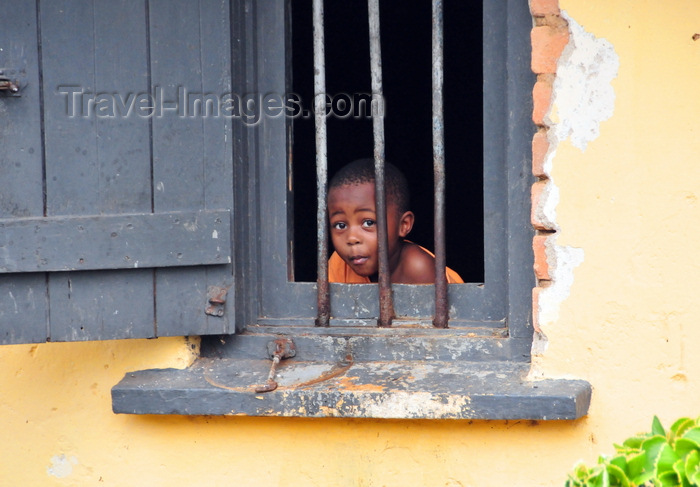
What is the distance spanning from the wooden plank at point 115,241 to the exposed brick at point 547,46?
3.05ft

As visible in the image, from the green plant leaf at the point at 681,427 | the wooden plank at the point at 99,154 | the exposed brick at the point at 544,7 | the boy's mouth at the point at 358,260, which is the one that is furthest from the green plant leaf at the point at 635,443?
the boy's mouth at the point at 358,260

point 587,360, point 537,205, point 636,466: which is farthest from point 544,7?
point 636,466

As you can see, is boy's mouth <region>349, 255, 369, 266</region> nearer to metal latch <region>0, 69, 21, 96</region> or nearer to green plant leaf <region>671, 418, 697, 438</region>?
metal latch <region>0, 69, 21, 96</region>

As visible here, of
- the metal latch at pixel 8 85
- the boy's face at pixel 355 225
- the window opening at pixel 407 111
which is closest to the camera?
the metal latch at pixel 8 85

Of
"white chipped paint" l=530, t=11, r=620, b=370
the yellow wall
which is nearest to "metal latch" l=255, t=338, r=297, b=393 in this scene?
the yellow wall

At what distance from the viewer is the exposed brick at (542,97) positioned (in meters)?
2.12

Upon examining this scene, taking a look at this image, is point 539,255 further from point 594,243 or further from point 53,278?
point 53,278

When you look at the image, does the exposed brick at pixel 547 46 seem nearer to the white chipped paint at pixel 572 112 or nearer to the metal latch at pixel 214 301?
the white chipped paint at pixel 572 112

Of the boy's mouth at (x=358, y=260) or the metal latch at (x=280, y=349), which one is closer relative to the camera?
the metal latch at (x=280, y=349)

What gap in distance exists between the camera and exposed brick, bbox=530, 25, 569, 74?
6.89 ft

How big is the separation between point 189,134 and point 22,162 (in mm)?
465

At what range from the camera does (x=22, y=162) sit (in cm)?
223

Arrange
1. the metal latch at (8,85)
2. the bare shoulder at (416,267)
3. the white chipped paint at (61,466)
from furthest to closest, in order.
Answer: the bare shoulder at (416,267) → the white chipped paint at (61,466) → the metal latch at (8,85)

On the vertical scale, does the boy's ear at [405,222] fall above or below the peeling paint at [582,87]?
below
